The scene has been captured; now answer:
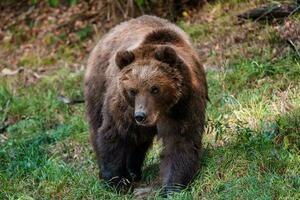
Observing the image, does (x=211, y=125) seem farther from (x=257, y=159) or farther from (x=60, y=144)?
(x=60, y=144)

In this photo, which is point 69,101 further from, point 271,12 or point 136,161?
point 136,161

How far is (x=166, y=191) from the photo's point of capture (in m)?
6.26

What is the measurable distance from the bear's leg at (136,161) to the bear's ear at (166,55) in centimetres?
116

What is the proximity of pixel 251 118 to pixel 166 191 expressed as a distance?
1.55 m

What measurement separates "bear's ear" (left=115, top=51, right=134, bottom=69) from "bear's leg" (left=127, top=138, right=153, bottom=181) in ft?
3.54

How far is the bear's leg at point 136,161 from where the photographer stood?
6990mm

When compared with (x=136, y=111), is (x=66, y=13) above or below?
below

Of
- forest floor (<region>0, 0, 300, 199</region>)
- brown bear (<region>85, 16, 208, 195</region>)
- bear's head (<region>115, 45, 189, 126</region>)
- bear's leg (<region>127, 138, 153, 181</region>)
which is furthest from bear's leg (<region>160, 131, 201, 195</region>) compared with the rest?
bear's leg (<region>127, 138, 153, 181</region>)

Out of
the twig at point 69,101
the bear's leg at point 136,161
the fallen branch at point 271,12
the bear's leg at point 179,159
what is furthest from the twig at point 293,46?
the twig at point 69,101

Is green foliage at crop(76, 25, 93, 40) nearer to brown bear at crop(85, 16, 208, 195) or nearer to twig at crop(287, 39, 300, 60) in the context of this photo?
twig at crop(287, 39, 300, 60)

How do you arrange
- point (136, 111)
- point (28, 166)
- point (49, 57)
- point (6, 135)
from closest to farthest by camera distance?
point (136, 111), point (28, 166), point (6, 135), point (49, 57)

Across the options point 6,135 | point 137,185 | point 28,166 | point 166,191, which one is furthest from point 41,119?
point 166,191

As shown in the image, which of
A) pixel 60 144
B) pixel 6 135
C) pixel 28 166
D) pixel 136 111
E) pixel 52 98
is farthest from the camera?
pixel 52 98

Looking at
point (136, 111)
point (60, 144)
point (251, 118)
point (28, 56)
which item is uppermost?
point (136, 111)
